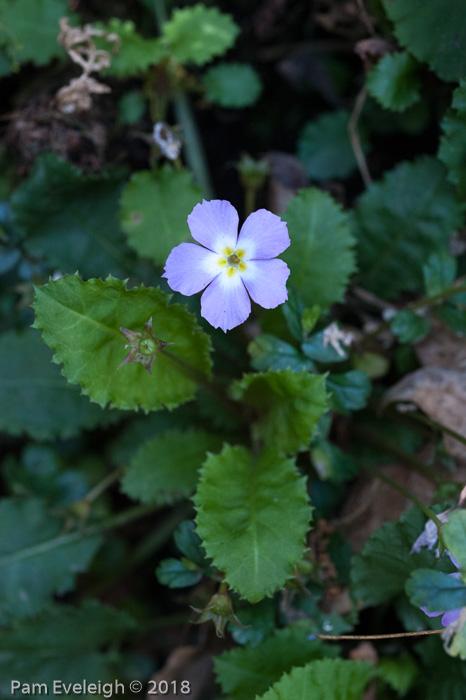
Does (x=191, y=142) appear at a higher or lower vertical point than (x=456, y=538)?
higher

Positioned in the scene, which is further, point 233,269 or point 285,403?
point 285,403

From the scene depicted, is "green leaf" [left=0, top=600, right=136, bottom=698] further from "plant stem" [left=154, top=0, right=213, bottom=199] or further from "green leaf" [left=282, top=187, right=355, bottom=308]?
"plant stem" [left=154, top=0, right=213, bottom=199]

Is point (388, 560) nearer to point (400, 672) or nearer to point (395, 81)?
point (400, 672)

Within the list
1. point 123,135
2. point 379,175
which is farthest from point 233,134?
point 379,175

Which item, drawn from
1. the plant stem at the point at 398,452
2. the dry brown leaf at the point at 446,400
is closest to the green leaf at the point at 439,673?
the plant stem at the point at 398,452

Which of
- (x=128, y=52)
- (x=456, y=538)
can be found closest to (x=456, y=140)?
(x=128, y=52)

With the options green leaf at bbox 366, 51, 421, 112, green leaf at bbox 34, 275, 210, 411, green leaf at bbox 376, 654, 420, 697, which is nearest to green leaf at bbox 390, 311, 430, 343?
green leaf at bbox 34, 275, 210, 411
